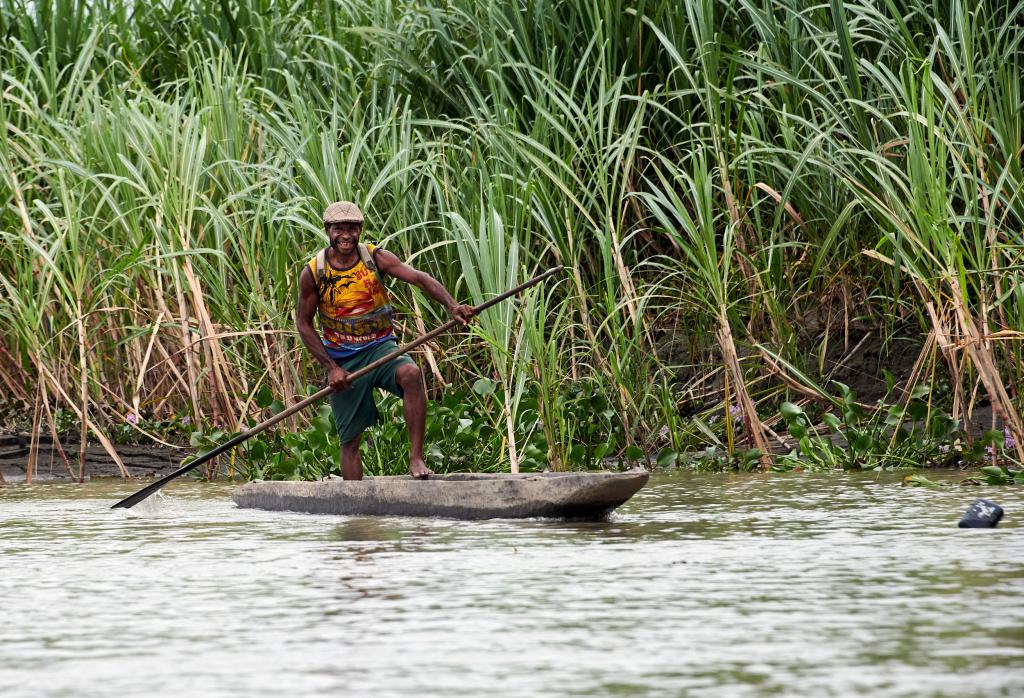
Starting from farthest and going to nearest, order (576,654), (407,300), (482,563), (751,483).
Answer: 1. (407,300)
2. (751,483)
3. (482,563)
4. (576,654)

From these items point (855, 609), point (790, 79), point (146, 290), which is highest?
point (790, 79)

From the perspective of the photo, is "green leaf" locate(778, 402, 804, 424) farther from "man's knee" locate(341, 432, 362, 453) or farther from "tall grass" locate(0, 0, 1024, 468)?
"man's knee" locate(341, 432, 362, 453)

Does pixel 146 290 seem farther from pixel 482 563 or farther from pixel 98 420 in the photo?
pixel 482 563

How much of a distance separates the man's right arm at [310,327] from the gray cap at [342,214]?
27 cm

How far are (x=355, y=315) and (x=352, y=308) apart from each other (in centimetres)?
3

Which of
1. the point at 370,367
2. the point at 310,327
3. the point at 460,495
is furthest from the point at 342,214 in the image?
the point at 460,495

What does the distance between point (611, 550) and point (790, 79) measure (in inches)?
150

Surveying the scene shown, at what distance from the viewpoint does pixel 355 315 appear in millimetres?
7953

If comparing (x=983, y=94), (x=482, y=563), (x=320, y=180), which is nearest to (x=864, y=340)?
(x=983, y=94)

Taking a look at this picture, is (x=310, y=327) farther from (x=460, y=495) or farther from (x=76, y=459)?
(x=76, y=459)

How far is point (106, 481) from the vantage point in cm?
980

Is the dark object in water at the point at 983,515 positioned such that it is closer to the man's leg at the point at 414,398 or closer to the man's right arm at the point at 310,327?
the man's leg at the point at 414,398

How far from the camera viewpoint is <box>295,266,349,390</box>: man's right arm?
7.86 meters

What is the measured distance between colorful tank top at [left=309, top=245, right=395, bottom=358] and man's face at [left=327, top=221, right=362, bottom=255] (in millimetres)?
90
